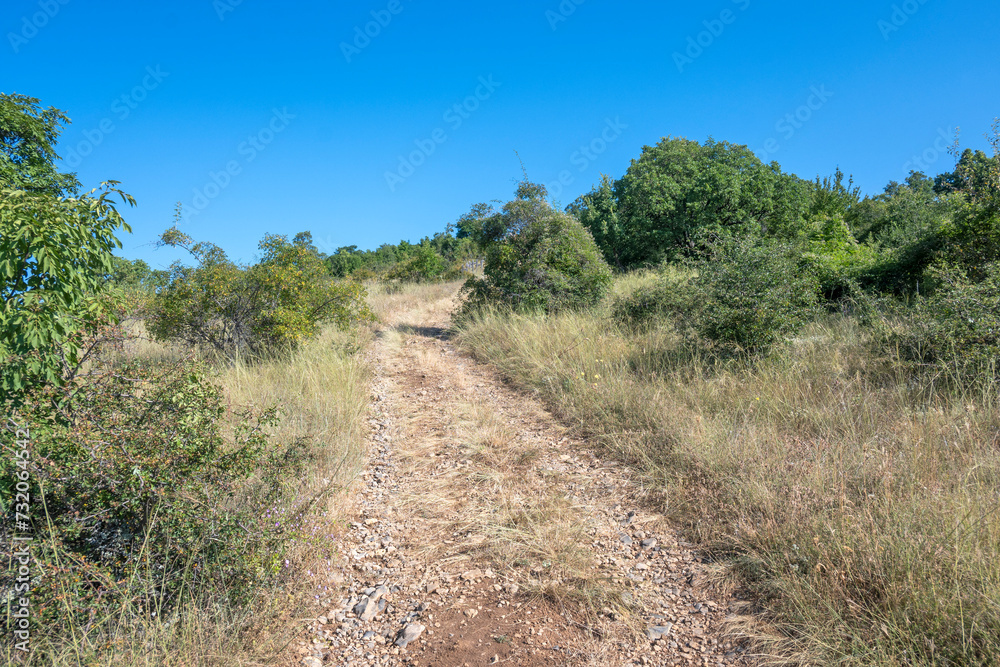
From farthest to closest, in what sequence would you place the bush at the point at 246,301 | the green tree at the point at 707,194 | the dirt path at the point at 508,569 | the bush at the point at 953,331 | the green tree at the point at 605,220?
the green tree at the point at 605,220
the green tree at the point at 707,194
the bush at the point at 246,301
the bush at the point at 953,331
the dirt path at the point at 508,569

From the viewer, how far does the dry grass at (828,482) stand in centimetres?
239

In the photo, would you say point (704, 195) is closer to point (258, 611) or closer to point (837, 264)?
point (837, 264)

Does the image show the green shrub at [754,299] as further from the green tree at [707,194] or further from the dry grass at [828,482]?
the green tree at [707,194]

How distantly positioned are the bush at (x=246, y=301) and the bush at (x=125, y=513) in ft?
16.0

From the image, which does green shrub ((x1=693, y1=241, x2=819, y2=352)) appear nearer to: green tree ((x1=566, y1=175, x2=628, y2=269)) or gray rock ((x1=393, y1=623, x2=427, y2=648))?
gray rock ((x1=393, y1=623, x2=427, y2=648))

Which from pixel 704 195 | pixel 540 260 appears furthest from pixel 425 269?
pixel 540 260

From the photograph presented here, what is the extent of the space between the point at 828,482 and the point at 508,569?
230 cm

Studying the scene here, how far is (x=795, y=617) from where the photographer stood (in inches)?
102

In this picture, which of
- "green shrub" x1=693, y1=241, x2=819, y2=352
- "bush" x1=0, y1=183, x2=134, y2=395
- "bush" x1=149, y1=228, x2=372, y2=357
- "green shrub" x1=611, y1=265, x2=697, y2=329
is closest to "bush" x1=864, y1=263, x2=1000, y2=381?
"green shrub" x1=693, y1=241, x2=819, y2=352

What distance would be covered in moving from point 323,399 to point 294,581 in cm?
309

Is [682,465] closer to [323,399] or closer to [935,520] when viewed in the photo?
[935,520]

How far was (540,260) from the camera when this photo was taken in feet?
34.9

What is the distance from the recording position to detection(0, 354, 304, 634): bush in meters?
2.59

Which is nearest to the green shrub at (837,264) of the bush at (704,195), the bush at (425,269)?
the bush at (704,195)
